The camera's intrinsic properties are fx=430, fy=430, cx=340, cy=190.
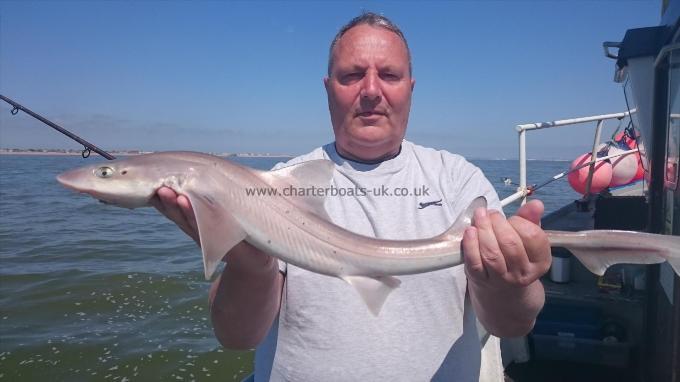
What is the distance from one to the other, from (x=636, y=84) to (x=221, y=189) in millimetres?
4186

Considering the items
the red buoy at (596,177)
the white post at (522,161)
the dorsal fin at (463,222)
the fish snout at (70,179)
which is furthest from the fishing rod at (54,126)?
the red buoy at (596,177)

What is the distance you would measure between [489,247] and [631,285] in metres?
4.36

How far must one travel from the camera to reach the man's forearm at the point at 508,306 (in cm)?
220

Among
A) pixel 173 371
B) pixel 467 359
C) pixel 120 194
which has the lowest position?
pixel 173 371

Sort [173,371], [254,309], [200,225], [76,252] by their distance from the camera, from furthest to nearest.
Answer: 1. [76,252]
2. [173,371]
3. [254,309]
4. [200,225]

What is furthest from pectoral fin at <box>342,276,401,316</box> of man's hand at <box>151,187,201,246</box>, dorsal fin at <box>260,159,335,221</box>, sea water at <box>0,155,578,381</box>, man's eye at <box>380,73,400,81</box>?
sea water at <box>0,155,578,381</box>

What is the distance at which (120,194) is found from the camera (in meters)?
2.12

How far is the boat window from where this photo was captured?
3447 mm

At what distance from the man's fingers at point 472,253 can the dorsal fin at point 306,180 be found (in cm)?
68

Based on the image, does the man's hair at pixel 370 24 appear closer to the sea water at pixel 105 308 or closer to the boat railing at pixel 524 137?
the boat railing at pixel 524 137

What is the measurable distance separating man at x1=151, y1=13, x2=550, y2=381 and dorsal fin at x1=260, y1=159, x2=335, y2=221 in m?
0.34

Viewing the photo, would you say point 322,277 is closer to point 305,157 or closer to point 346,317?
point 346,317

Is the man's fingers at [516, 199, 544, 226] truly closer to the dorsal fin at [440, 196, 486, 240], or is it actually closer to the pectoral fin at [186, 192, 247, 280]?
the dorsal fin at [440, 196, 486, 240]

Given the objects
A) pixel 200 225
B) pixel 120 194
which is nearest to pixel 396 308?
pixel 200 225
